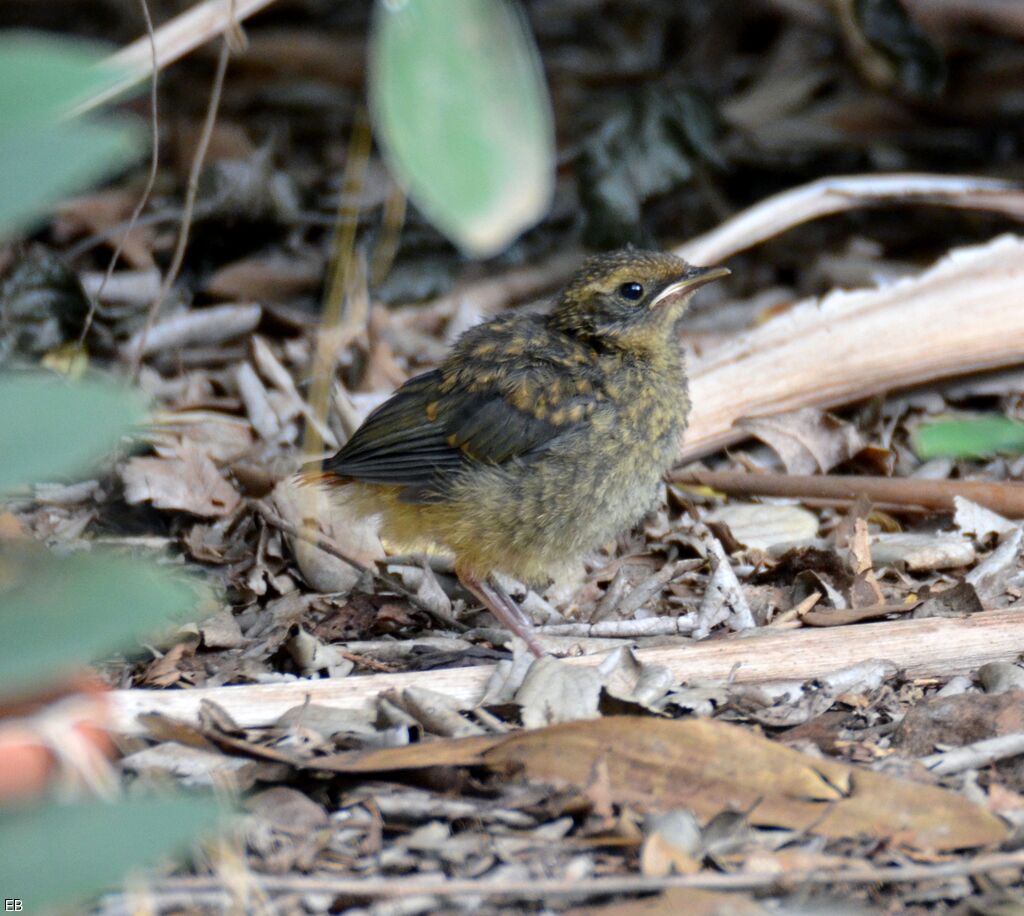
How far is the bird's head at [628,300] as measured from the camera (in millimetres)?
4660

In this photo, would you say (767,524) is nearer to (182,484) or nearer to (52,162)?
(182,484)

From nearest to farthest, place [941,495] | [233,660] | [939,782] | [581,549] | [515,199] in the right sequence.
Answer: [515,199] < [939,782] < [233,660] < [581,549] < [941,495]

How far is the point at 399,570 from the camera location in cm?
471

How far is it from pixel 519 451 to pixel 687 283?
3.10 feet

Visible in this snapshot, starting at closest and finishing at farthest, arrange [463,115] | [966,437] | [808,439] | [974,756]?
[463,115], [966,437], [974,756], [808,439]

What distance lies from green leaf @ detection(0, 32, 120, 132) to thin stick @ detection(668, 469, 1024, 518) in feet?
12.1

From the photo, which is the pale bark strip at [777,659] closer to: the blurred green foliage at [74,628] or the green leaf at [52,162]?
the blurred green foliage at [74,628]

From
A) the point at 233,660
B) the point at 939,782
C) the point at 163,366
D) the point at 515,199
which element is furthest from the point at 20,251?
the point at 515,199

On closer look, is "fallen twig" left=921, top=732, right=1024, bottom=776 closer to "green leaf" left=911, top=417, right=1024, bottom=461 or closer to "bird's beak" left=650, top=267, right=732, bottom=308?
"green leaf" left=911, top=417, right=1024, bottom=461

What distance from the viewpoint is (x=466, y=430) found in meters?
4.34

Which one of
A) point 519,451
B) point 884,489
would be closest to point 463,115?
point 519,451

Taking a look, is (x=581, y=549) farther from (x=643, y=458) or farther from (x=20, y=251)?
(x=20, y=251)

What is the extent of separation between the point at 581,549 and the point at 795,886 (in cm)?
191

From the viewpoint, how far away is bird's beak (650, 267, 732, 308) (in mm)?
4668
